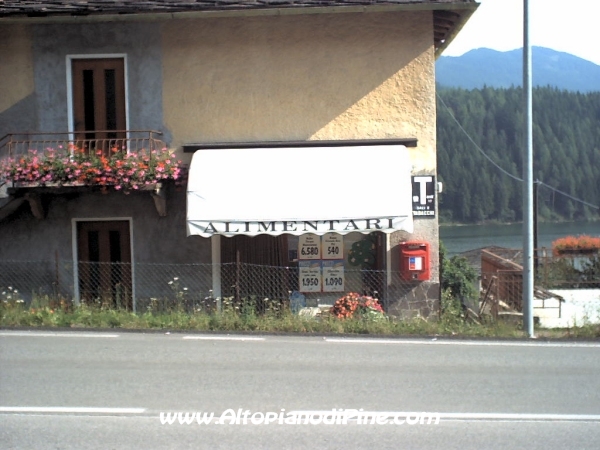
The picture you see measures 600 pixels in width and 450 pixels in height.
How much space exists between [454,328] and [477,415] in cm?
533

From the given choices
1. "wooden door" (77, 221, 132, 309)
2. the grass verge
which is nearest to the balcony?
"wooden door" (77, 221, 132, 309)

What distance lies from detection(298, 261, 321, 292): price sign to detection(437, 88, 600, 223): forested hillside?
317 inches

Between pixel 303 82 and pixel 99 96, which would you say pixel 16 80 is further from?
pixel 303 82

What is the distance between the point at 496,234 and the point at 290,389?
15259 millimetres

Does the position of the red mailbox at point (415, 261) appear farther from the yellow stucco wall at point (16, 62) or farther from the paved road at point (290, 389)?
the yellow stucco wall at point (16, 62)

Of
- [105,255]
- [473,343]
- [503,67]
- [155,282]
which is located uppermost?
[503,67]

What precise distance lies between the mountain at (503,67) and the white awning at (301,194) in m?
86.2

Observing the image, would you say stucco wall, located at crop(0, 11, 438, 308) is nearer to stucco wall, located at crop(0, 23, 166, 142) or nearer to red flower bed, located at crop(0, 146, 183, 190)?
stucco wall, located at crop(0, 23, 166, 142)

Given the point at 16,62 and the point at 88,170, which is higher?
the point at 16,62

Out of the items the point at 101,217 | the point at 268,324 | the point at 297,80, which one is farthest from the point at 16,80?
the point at 268,324

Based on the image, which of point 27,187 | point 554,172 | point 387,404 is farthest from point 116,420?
point 554,172

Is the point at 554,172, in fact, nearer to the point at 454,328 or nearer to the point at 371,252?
the point at 371,252

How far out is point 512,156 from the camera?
82.7 ft

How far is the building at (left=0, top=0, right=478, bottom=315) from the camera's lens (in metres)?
14.2
